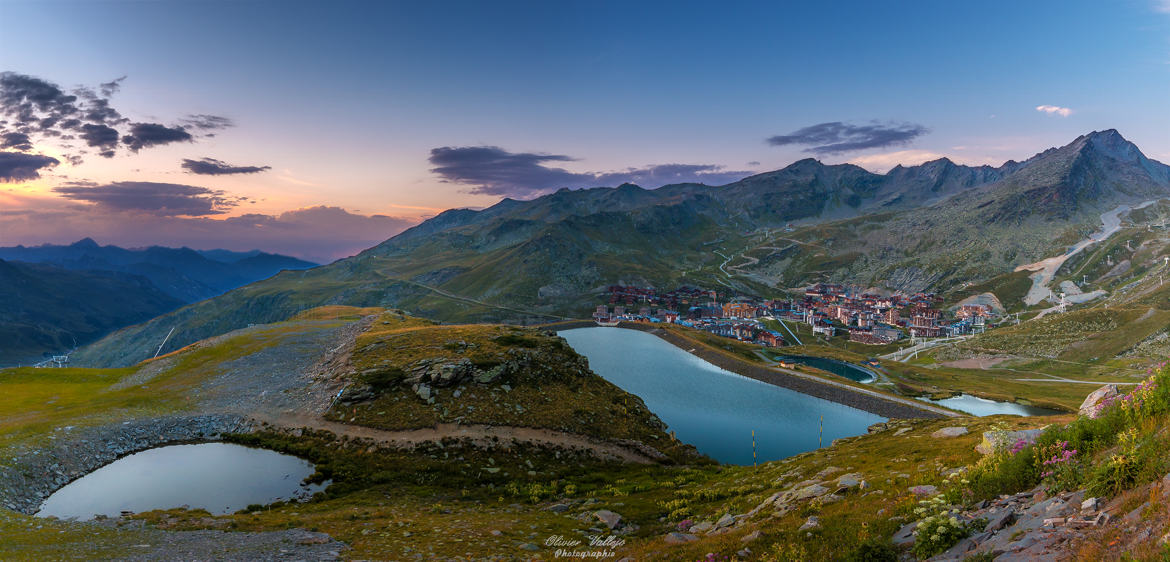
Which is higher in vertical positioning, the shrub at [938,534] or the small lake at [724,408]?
the shrub at [938,534]

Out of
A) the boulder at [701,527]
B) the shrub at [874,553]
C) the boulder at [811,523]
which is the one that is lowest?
the boulder at [701,527]

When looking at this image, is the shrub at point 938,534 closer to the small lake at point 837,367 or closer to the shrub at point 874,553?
the shrub at point 874,553

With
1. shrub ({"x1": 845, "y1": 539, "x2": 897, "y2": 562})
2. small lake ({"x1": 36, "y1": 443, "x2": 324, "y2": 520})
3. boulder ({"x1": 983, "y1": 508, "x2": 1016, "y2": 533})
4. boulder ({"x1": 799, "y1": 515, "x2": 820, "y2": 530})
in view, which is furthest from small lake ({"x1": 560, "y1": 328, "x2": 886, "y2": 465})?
boulder ({"x1": 983, "y1": 508, "x2": 1016, "y2": 533})

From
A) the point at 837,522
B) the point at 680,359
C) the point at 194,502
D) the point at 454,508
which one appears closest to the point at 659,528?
the point at 837,522

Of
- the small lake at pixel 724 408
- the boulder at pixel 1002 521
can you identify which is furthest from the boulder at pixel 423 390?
the small lake at pixel 724 408

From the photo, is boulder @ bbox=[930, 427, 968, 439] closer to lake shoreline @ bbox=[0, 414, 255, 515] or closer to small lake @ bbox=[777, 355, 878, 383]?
lake shoreline @ bbox=[0, 414, 255, 515]
